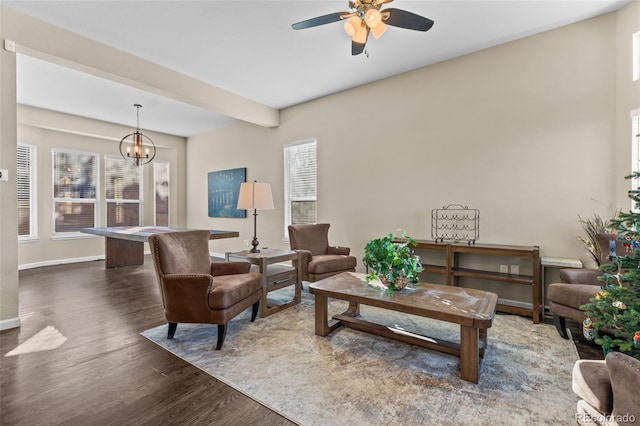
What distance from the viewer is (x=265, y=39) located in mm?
3246

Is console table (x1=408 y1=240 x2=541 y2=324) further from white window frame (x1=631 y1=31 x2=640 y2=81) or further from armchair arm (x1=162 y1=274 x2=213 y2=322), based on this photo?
armchair arm (x1=162 y1=274 x2=213 y2=322)

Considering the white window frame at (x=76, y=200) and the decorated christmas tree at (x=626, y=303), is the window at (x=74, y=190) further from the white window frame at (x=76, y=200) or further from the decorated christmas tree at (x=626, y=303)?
the decorated christmas tree at (x=626, y=303)

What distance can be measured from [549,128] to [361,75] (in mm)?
2346

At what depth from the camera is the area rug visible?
1638 mm

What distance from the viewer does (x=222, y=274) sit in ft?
10.0

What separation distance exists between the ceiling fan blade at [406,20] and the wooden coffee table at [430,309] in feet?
6.51

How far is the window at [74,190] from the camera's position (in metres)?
5.85

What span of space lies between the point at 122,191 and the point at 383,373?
7004mm

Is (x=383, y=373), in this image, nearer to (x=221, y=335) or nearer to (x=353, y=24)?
(x=221, y=335)

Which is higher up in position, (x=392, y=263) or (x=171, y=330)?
(x=392, y=263)

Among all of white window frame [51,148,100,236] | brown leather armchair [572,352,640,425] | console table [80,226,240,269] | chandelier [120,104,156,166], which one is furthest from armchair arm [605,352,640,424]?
white window frame [51,148,100,236]

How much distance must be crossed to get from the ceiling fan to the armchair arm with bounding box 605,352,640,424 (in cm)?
215

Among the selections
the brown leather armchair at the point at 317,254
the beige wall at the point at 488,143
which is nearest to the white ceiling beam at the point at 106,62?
the beige wall at the point at 488,143

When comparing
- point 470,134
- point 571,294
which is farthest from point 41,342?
point 470,134
